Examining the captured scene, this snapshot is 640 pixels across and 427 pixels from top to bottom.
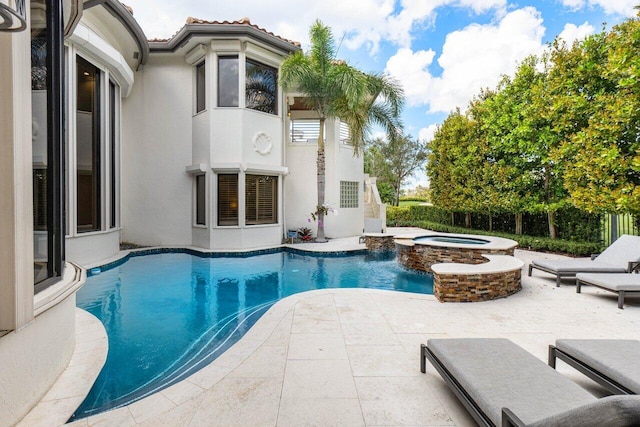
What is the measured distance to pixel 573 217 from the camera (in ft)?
41.1

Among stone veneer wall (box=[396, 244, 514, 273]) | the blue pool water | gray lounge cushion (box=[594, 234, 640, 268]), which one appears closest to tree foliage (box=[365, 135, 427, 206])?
the blue pool water

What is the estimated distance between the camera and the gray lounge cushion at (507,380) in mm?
2328

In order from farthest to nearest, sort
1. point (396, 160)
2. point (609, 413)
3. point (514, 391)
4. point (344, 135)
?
Result: point (396, 160)
point (344, 135)
point (514, 391)
point (609, 413)

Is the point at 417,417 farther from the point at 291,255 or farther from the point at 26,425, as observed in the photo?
the point at 291,255

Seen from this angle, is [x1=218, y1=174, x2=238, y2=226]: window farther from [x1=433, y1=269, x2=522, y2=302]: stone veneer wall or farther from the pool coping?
[x1=433, y1=269, x2=522, y2=302]: stone veneer wall

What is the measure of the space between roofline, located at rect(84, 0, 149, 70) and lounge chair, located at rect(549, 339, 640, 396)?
13014mm

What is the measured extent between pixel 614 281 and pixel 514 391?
546 centimetres

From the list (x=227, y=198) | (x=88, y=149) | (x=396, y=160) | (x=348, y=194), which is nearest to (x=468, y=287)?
(x=227, y=198)

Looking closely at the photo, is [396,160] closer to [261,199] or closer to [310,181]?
[310,181]

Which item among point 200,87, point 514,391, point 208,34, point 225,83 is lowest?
point 514,391

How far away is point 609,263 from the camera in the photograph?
7664 millimetres

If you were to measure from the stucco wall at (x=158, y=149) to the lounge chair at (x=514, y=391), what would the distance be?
528 inches

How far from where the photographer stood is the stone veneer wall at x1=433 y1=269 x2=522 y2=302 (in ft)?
20.7

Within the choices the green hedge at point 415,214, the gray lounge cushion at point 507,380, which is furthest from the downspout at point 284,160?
the gray lounge cushion at point 507,380
